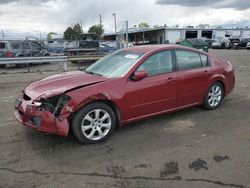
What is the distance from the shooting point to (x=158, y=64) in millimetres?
5129

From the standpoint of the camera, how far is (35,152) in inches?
161

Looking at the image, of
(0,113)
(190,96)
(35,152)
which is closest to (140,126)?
(190,96)

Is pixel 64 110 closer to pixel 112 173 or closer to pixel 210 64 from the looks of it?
pixel 112 173

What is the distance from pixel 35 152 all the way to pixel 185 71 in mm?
3245

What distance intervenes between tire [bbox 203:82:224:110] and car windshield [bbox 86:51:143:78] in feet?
6.55

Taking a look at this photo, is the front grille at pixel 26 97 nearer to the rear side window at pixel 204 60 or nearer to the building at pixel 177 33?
the rear side window at pixel 204 60

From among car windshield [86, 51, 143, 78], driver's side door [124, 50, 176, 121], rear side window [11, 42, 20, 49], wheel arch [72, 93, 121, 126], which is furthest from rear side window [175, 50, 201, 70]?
rear side window [11, 42, 20, 49]

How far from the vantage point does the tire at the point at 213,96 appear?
5977 millimetres

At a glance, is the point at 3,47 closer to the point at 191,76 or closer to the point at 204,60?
the point at 204,60

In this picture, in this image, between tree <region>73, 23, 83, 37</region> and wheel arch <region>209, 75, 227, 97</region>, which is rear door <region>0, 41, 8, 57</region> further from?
tree <region>73, 23, 83, 37</region>

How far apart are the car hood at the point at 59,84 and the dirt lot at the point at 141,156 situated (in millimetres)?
806

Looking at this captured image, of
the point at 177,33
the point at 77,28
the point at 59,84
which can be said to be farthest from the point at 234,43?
the point at 77,28

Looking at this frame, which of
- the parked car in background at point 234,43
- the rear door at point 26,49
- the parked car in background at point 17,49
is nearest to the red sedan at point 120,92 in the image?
the parked car in background at point 17,49

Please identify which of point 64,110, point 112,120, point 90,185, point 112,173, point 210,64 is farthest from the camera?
point 210,64
